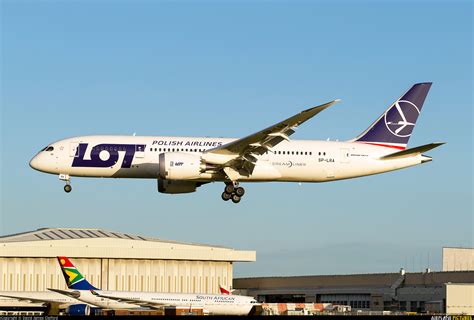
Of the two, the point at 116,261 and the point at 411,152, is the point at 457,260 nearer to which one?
the point at 116,261

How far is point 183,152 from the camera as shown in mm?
72188

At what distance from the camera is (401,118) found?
80.2 metres

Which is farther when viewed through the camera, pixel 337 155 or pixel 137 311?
pixel 137 311

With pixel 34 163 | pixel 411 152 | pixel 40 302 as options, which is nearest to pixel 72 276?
pixel 40 302

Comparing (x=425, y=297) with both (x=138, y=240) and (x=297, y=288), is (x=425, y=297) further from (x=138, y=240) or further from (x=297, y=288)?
(x=138, y=240)

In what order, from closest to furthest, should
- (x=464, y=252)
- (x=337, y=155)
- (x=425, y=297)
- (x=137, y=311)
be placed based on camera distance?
(x=337, y=155) < (x=137, y=311) < (x=425, y=297) < (x=464, y=252)

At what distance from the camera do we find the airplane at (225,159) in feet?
232

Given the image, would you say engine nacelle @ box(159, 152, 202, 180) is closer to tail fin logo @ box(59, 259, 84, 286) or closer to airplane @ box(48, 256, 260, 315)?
airplane @ box(48, 256, 260, 315)

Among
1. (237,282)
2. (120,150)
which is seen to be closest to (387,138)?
(120,150)

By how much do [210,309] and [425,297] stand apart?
67.7 feet

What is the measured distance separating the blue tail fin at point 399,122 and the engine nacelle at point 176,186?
40.0 ft

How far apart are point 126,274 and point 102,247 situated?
3.48 m

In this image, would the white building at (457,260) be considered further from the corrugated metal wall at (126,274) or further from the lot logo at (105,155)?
the lot logo at (105,155)

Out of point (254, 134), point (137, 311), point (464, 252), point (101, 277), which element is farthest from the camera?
point (464, 252)
